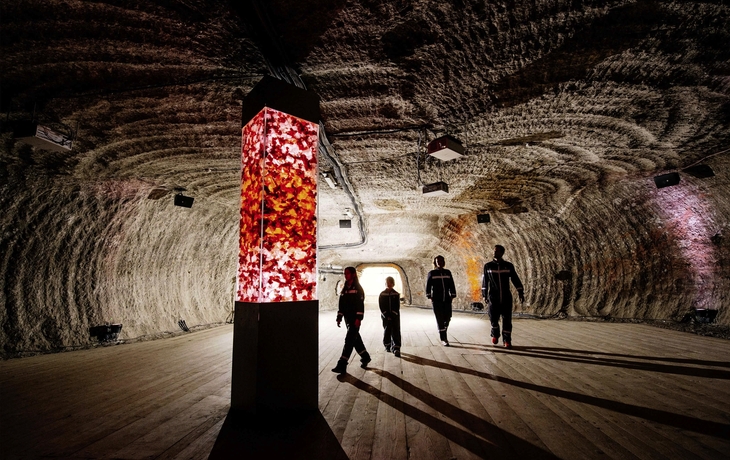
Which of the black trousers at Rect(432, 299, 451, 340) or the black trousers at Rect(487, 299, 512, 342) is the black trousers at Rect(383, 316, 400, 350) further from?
the black trousers at Rect(487, 299, 512, 342)

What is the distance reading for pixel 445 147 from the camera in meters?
5.25

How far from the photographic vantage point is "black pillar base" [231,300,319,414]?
308 centimetres

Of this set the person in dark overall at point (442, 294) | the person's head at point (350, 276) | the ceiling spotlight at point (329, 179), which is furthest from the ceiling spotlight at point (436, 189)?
the person's head at point (350, 276)

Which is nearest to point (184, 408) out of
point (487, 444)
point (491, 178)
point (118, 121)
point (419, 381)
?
point (419, 381)

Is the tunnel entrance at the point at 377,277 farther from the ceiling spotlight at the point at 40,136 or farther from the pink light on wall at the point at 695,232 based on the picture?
the ceiling spotlight at the point at 40,136

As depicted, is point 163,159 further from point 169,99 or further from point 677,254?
point 677,254

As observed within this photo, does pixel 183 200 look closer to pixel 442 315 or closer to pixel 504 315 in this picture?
pixel 442 315

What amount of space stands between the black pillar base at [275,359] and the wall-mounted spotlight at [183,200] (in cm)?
589

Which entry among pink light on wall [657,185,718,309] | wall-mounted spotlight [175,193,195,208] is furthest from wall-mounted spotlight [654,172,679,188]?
wall-mounted spotlight [175,193,195,208]

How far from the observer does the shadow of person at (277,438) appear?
2428mm

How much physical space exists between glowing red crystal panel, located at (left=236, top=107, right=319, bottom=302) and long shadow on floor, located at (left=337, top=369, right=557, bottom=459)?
4.93ft

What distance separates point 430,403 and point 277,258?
87.6 inches

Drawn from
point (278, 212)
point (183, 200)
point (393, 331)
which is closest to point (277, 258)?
point (278, 212)

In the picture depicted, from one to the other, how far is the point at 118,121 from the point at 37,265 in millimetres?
3839
